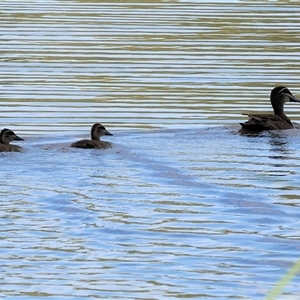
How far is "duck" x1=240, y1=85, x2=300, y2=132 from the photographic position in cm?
1555

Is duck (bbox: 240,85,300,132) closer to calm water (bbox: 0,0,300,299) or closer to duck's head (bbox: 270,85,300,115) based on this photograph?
duck's head (bbox: 270,85,300,115)

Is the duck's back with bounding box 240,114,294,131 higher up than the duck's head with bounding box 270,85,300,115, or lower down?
lower down

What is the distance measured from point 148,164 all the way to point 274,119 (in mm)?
3102

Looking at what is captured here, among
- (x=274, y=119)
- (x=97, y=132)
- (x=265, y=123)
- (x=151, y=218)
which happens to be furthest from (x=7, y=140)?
(x=151, y=218)

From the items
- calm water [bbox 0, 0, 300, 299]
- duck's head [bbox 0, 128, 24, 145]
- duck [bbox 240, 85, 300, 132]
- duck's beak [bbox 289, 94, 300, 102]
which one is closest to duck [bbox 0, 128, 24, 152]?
duck's head [bbox 0, 128, 24, 145]

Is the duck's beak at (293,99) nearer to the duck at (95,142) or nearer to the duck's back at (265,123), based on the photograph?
the duck's back at (265,123)

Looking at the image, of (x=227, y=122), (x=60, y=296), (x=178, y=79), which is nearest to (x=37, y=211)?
(x=60, y=296)

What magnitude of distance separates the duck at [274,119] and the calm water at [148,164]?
0.45 ft

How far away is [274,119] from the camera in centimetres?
1598

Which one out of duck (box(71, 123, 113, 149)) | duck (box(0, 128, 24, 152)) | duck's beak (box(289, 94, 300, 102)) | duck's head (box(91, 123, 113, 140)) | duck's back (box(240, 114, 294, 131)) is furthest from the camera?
duck's beak (box(289, 94, 300, 102))

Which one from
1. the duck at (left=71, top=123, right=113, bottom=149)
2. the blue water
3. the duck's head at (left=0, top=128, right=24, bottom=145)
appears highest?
the duck's head at (left=0, top=128, right=24, bottom=145)

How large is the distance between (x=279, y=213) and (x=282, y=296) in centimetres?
255

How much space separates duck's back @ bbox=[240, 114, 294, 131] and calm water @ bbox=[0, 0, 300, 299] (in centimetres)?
13

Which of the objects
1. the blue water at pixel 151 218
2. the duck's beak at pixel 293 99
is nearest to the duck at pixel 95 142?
the blue water at pixel 151 218
